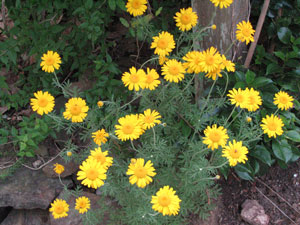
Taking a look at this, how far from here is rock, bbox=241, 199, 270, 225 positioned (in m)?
2.54

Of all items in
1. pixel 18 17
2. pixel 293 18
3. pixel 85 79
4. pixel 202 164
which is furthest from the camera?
pixel 85 79

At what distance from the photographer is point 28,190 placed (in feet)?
9.10

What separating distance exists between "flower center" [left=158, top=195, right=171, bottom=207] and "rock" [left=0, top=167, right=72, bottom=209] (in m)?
1.24

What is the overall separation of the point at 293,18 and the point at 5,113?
9.14ft

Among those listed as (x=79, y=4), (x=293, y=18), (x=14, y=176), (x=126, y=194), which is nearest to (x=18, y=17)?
(x=79, y=4)

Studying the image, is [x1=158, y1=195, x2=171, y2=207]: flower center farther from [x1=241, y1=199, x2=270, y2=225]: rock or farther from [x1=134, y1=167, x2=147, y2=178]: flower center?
[x1=241, y1=199, x2=270, y2=225]: rock

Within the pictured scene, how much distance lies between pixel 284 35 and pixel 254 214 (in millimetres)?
1453

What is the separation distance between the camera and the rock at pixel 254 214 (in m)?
2.54

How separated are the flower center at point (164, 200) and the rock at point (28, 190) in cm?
124

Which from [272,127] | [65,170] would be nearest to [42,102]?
[65,170]

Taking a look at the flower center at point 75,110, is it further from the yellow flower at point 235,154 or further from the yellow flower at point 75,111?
the yellow flower at point 235,154

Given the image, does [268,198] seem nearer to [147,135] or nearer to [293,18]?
[147,135]

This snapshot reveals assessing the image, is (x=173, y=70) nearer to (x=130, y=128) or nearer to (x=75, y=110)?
(x=130, y=128)

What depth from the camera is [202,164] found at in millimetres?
2111
